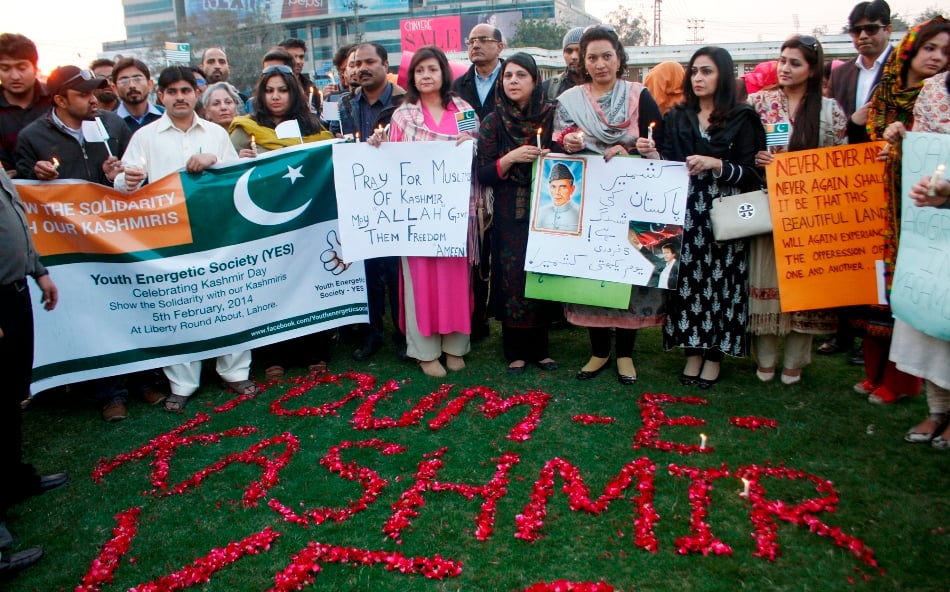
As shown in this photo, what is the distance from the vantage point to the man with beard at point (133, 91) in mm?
6367

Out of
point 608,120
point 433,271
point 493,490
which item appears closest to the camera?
point 493,490

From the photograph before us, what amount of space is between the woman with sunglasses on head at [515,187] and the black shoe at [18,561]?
314 centimetres

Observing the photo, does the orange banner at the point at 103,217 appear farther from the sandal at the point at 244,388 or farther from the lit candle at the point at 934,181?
the lit candle at the point at 934,181

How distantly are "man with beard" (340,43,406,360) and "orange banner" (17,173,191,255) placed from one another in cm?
163

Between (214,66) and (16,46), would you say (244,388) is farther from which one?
(214,66)

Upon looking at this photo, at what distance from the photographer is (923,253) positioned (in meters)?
3.69

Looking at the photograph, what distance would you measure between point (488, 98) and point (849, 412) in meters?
3.67

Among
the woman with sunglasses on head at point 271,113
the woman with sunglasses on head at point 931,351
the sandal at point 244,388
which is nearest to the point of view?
the woman with sunglasses on head at point 931,351

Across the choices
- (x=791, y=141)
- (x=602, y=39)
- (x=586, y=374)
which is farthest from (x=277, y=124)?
(x=791, y=141)

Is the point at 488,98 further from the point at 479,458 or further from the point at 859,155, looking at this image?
the point at 479,458

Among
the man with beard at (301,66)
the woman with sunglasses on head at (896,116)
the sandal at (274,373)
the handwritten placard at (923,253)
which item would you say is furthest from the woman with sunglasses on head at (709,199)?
the man with beard at (301,66)

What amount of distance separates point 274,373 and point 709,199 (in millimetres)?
3483

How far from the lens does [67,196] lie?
4.70 metres

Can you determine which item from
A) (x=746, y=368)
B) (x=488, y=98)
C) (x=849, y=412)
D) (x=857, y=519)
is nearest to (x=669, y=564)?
(x=857, y=519)
